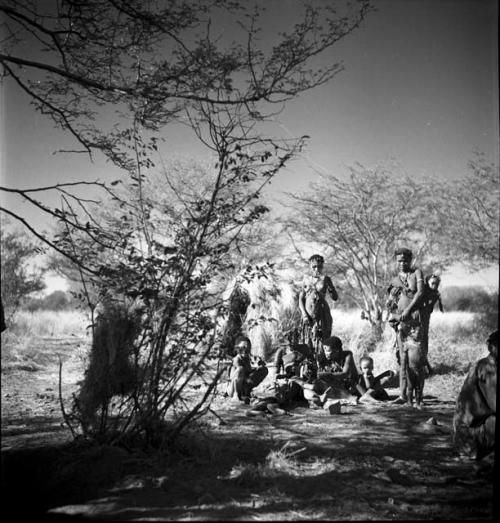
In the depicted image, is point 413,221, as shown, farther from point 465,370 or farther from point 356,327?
point 465,370

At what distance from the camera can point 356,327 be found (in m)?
13.2

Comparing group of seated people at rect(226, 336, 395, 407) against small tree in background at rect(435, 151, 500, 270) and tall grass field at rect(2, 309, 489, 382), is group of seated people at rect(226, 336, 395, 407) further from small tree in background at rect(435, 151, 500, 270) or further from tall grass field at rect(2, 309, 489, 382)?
small tree in background at rect(435, 151, 500, 270)

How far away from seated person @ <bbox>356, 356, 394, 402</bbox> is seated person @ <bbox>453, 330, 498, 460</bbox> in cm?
283

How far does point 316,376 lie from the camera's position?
7.63 meters

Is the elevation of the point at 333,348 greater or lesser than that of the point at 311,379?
greater

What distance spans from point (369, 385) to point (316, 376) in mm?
973

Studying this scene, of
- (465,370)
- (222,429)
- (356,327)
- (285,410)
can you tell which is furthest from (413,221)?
(222,429)

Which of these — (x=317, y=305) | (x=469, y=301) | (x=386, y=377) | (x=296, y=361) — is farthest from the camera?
(x=469, y=301)

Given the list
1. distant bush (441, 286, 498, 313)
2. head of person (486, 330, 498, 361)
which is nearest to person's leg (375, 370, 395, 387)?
head of person (486, 330, 498, 361)

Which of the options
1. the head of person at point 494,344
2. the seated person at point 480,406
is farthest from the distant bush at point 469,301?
the head of person at point 494,344

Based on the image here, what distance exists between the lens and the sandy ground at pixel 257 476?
305 centimetres

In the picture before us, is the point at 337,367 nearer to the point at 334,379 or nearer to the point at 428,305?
the point at 334,379

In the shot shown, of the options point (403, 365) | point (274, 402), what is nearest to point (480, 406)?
point (403, 365)

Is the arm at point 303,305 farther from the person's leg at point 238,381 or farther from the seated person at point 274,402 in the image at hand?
the person's leg at point 238,381
